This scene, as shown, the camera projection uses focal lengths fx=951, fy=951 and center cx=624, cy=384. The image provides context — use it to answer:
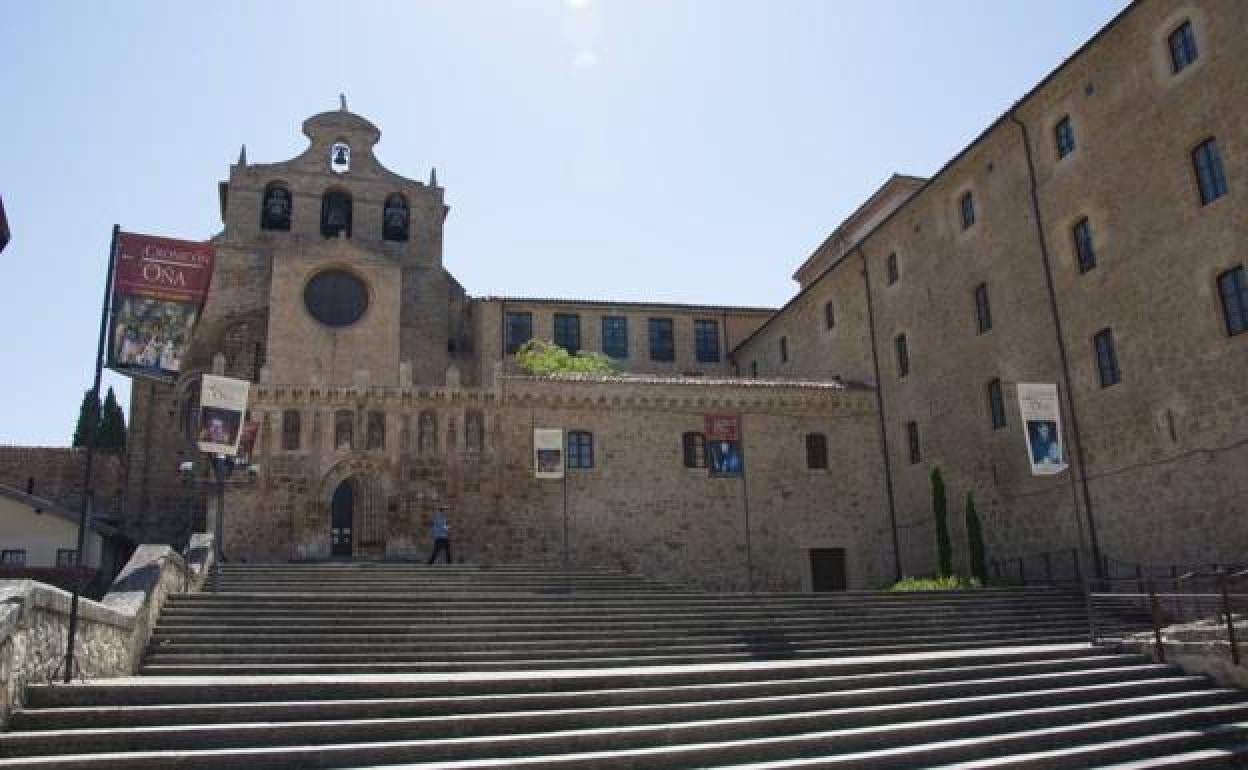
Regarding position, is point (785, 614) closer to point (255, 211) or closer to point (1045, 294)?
point (1045, 294)

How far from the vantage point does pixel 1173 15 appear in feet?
69.9

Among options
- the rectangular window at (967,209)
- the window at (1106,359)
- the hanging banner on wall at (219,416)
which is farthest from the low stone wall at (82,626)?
the rectangular window at (967,209)

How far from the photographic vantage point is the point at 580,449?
30.8 meters

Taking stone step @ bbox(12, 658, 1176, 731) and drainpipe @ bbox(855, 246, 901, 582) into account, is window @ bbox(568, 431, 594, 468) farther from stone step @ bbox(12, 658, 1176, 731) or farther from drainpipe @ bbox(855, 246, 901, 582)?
stone step @ bbox(12, 658, 1176, 731)

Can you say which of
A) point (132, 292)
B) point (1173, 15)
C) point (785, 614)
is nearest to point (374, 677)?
point (132, 292)

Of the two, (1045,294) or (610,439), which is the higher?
(1045,294)

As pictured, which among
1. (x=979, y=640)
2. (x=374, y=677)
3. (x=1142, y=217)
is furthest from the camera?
(x=1142, y=217)

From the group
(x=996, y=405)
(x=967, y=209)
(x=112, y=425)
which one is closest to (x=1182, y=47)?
(x=967, y=209)

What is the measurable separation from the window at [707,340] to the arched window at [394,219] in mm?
13626

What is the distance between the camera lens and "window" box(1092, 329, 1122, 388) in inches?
893

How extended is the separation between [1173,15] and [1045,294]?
6.98 m

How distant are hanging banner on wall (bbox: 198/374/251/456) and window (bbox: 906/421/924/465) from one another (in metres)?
20.5

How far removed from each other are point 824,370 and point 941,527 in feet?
33.1

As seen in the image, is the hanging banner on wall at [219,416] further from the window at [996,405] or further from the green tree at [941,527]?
the window at [996,405]
